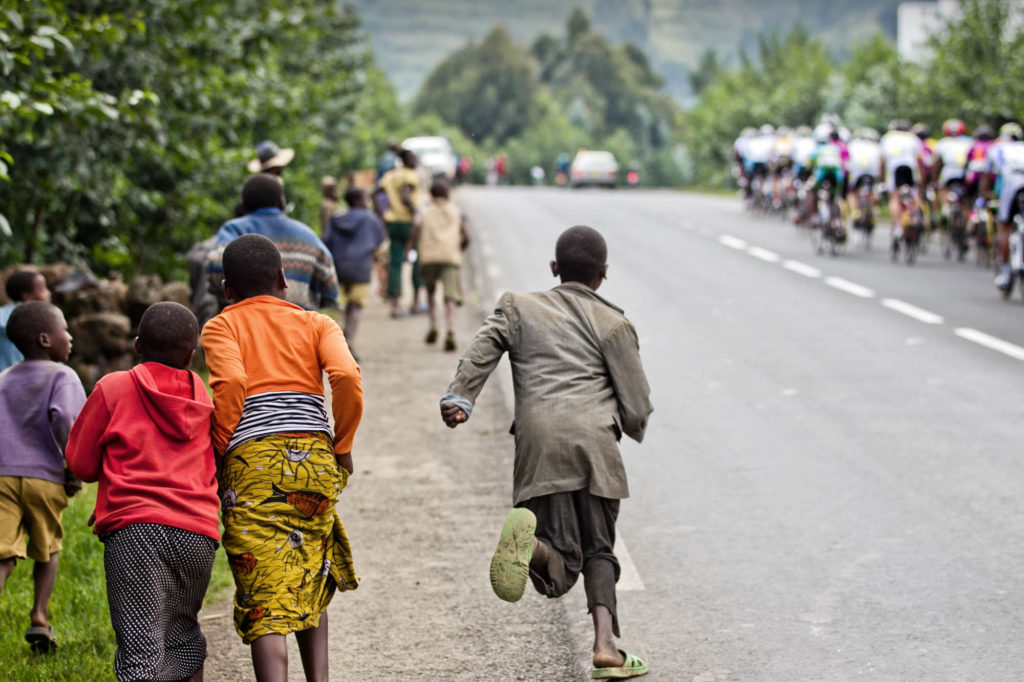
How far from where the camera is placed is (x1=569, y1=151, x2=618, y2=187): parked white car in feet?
186

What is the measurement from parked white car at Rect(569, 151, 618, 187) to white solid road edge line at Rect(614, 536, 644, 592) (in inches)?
1978

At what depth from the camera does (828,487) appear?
25.6ft

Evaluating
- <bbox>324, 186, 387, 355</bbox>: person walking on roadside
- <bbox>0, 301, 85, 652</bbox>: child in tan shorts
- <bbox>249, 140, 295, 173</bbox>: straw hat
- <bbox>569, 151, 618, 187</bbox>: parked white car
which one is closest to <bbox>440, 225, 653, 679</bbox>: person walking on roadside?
<bbox>0, 301, 85, 652</bbox>: child in tan shorts

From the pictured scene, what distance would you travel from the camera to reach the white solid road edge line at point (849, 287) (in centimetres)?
1663

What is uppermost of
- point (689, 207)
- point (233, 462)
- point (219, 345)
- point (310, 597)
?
point (219, 345)

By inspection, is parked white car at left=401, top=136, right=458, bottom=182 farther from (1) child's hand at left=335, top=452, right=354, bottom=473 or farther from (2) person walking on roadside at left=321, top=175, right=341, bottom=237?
(1) child's hand at left=335, top=452, right=354, bottom=473

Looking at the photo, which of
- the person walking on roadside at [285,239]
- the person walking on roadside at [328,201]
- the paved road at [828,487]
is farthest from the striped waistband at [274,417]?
the person walking on roadside at [328,201]

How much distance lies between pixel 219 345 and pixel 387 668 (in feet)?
4.89

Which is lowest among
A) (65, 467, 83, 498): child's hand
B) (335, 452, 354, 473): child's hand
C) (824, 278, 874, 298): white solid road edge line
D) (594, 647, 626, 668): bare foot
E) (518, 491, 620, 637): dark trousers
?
(824, 278, 874, 298): white solid road edge line

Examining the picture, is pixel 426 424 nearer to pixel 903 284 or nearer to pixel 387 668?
pixel 387 668

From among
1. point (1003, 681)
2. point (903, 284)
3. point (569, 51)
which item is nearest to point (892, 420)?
point (1003, 681)

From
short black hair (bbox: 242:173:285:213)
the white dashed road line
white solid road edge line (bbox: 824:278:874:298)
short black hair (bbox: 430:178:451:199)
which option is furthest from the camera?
white solid road edge line (bbox: 824:278:874:298)

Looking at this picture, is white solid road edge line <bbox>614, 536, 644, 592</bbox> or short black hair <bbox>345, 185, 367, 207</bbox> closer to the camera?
white solid road edge line <bbox>614, 536, 644, 592</bbox>

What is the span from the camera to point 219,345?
4531 millimetres
